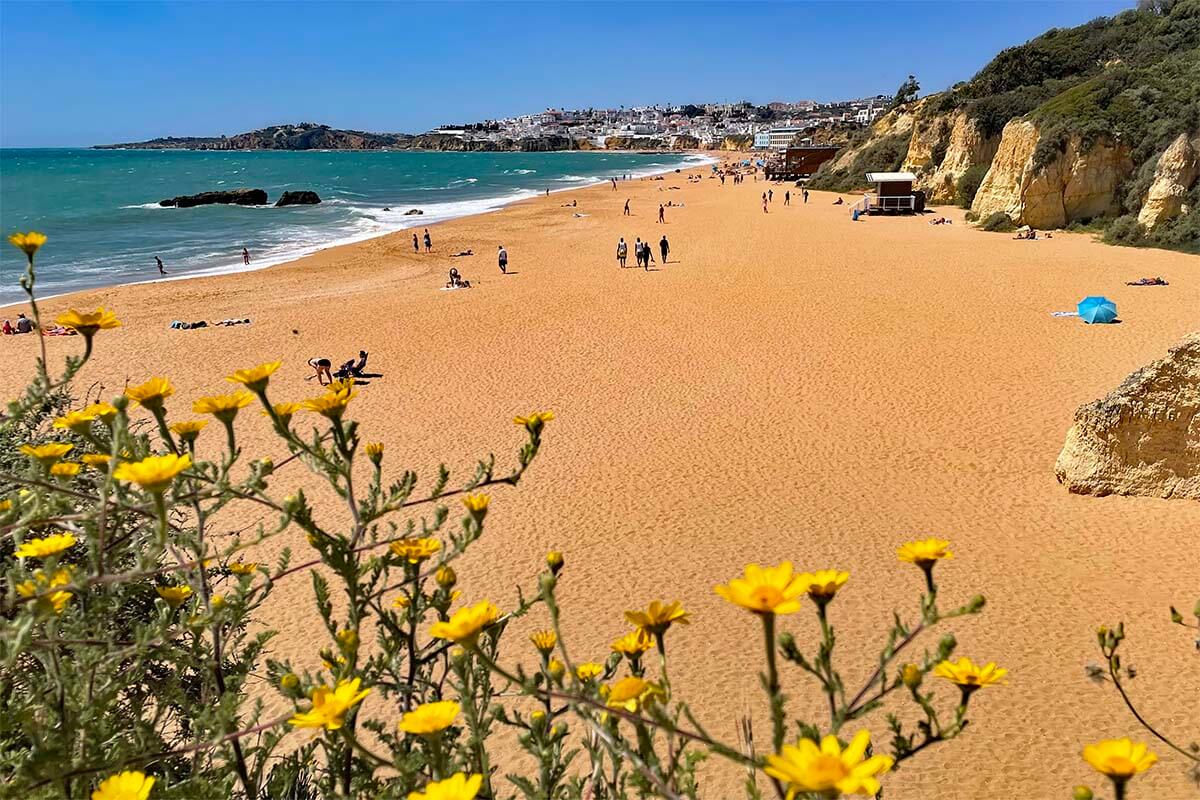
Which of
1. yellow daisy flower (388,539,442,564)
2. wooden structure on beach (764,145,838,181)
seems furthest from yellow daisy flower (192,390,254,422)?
wooden structure on beach (764,145,838,181)

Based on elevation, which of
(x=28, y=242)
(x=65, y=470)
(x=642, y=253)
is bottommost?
(x=642, y=253)

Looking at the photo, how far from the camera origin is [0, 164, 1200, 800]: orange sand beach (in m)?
5.77

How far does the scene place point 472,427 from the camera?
1158 cm

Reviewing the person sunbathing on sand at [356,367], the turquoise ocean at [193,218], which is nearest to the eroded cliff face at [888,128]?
the turquoise ocean at [193,218]

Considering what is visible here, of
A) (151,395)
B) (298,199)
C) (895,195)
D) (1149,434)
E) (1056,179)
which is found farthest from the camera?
(298,199)

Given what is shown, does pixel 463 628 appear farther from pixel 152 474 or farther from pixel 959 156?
pixel 959 156

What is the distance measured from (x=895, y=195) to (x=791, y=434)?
2753 centimetres

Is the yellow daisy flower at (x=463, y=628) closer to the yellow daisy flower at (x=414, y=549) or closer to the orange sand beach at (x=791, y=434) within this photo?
the yellow daisy flower at (x=414, y=549)

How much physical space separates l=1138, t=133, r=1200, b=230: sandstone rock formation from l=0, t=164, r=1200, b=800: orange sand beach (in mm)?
2488

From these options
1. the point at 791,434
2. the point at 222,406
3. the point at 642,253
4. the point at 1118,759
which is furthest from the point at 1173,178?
the point at 222,406

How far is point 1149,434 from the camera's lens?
789 cm

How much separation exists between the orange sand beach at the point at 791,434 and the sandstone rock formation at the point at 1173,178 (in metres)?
2.49

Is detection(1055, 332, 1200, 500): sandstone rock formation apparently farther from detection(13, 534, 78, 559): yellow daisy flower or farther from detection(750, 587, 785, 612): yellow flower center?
detection(13, 534, 78, 559): yellow daisy flower

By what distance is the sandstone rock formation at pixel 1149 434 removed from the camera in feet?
25.1
